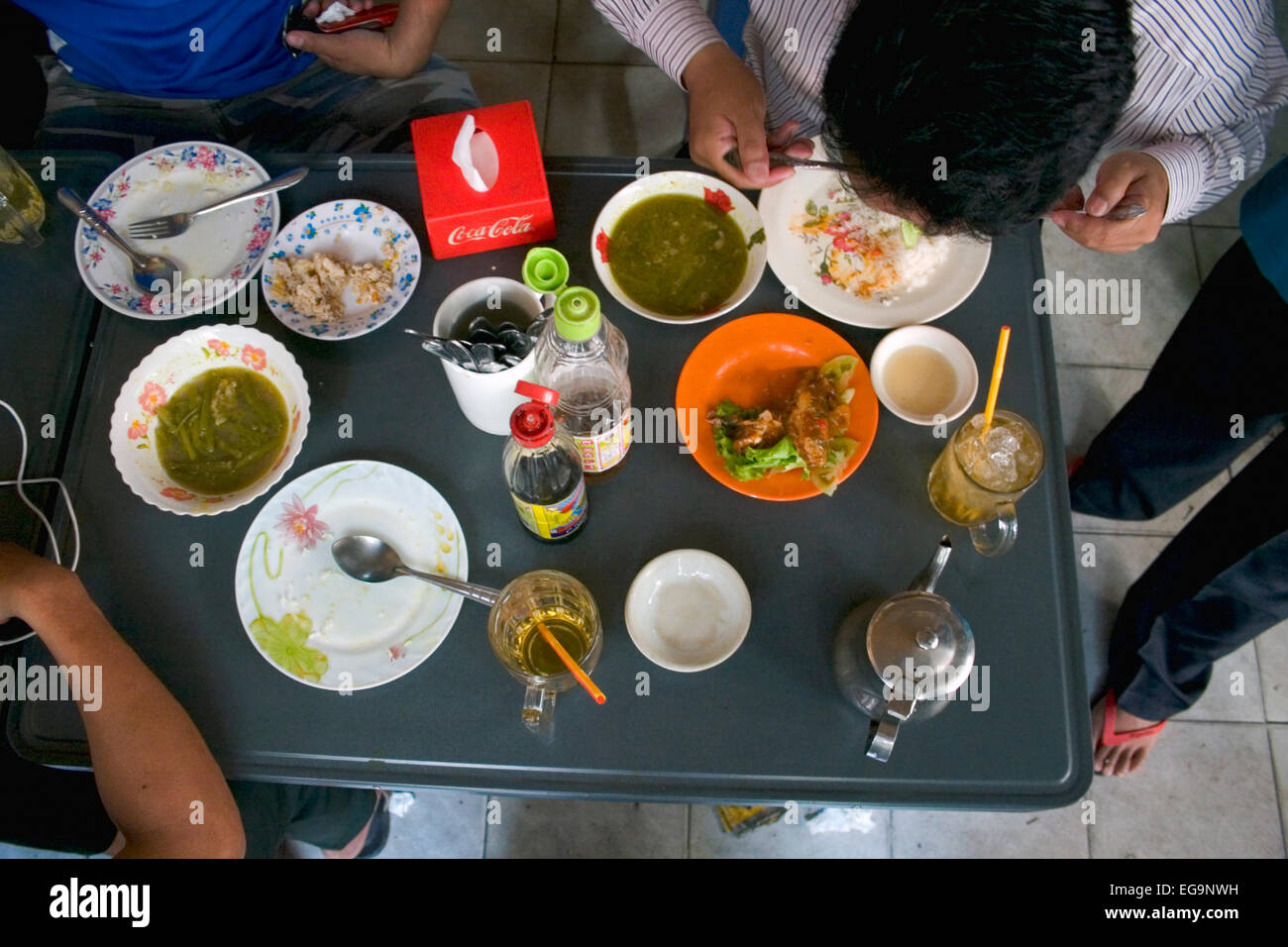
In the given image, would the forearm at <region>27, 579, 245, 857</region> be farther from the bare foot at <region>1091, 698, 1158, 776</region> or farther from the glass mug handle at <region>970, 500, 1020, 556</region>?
the bare foot at <region>1091, 698, 1158, 776</region>

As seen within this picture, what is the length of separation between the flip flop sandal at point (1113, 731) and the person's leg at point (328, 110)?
2172mm

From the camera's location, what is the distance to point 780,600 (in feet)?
4.08

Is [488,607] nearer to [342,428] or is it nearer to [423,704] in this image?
[423,704]

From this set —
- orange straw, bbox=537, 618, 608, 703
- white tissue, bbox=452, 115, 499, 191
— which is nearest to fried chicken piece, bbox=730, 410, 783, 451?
orange straw, bbox=537, 618, 608, 703

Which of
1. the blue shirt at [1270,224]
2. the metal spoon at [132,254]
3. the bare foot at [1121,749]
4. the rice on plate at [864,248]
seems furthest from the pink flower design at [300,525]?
the bare foot at [1121,749]

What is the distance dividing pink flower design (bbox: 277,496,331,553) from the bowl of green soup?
0.60m

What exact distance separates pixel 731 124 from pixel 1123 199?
2.18 ft

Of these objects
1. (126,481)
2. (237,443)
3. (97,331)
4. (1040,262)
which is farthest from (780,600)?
(97,331)

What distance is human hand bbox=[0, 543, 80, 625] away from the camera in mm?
1162

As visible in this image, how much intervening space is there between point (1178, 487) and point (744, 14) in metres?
1.55

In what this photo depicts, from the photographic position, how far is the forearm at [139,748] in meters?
1.14

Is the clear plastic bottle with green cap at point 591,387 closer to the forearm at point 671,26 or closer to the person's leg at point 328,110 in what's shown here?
the forearm at point 671,26

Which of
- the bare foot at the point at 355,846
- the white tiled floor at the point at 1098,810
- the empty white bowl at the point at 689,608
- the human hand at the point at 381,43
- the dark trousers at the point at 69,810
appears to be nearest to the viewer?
the empty white bowl at the point at 689,608

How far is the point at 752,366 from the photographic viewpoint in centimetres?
137
